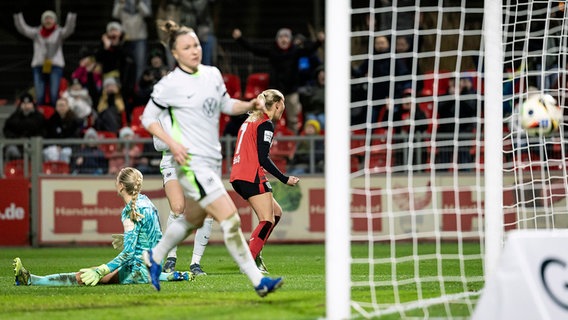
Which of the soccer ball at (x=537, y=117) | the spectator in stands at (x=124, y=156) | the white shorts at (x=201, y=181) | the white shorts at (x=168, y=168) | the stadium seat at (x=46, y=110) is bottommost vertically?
the white shorts at (x=201, y=181)

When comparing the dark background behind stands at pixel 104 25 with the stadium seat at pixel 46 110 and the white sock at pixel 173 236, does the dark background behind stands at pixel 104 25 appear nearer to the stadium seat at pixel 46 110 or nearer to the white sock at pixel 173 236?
the stadium seat at pixel 46 110

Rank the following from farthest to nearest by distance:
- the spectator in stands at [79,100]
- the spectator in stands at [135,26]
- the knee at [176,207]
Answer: the spectator in stands at [135,26], the spectator in stands at [79,100], the knee at [176,207]

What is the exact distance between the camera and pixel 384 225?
17.3 metres

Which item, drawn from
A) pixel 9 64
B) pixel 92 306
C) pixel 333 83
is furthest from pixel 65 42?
pixel 333 83

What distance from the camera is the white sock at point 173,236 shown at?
8398 millimetres

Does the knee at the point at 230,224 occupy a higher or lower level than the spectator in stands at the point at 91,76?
lower

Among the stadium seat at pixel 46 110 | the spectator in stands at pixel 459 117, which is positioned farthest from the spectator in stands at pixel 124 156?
the spectator in stands at pixel 459 117

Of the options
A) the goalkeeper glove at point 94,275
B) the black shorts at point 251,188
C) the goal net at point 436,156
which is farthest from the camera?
the black shorts at point 251,188

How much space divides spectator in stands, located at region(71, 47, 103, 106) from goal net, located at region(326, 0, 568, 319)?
5.18 meters

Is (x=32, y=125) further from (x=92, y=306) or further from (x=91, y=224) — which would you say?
(x=92, y=306)

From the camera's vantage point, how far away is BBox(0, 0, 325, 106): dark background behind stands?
21.6 metres

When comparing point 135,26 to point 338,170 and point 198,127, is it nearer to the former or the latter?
point 198,127

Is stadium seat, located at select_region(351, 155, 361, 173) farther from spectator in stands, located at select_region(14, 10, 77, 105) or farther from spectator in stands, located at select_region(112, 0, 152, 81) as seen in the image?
spectator in stands, located at select_region(14, 10, 77, 105)

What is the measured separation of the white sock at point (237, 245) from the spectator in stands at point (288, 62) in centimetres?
1193
